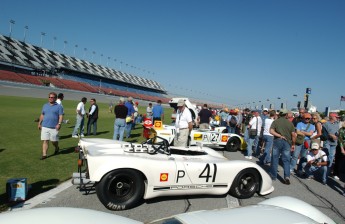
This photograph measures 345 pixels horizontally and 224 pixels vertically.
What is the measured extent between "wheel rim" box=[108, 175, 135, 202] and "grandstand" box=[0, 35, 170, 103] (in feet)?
164

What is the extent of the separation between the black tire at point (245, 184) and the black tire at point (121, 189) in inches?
69.8

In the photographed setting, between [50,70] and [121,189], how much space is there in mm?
66021

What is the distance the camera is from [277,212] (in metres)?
2.87

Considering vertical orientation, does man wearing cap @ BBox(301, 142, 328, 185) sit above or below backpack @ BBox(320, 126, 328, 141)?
below

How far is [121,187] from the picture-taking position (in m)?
4.36

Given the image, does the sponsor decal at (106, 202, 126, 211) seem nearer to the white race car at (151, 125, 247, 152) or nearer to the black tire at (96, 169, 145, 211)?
the black tire at (96, 169, 145, 211)

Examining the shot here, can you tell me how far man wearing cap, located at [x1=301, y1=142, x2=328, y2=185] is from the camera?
22.3ft

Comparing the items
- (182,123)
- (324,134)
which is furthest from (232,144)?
(182,123)

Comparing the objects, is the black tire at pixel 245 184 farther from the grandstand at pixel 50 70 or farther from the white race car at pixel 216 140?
the grandstand at pixel 50 70

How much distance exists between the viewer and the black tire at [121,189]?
165 inches

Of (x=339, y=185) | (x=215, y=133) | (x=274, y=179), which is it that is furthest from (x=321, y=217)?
(x=215, y=133)

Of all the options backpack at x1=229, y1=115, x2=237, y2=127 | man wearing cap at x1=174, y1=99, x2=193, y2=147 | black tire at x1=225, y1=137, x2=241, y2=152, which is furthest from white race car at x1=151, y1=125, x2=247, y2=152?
man wearing cap at x1=174, y1=99, x2=193, y2=147

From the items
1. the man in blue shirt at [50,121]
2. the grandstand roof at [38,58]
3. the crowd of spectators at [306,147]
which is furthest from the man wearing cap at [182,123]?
the grandstand roof at [38,58]

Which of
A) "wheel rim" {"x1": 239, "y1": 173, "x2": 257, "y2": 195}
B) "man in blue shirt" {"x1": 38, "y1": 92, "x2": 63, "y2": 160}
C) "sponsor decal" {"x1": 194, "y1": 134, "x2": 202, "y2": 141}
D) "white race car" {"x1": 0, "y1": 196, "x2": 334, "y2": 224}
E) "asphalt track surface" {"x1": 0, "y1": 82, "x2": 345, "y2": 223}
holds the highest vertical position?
"man in blue shirt" {"x1": 38, "y1": 92, "x2": 63, "y2": 160}
